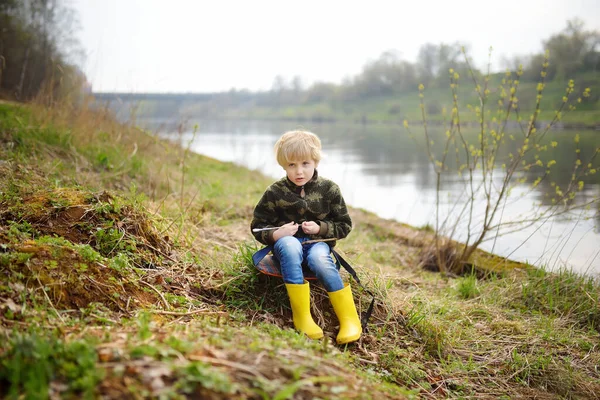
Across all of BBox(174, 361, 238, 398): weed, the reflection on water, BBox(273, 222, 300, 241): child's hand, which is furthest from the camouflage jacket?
BBox(174, 361, 238, 398): weed

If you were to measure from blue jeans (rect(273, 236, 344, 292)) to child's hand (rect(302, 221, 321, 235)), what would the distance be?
91 mm

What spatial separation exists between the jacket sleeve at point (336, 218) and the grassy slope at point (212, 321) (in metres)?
0.41

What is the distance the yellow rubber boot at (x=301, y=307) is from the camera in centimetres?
258

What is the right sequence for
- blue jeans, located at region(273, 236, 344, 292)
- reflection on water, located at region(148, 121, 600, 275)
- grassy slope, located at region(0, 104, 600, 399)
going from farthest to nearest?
reflection on water, located at region(148, 121, 600, 275) < blue jeans, located at region(273, 236, 344, 292) < grassy slope, located at region(0, 104, 600, 399)

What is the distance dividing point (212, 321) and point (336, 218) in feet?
3.79

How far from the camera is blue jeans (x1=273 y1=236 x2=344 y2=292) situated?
2.71 metres

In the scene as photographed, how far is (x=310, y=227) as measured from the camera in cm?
291

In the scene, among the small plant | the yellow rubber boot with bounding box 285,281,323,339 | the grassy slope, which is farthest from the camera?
the small plant

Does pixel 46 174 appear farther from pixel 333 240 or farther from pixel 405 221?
pixel 405 221

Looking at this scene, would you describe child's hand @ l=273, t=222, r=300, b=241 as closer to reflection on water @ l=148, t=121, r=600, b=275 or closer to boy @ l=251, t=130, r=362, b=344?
boy @ l=251, t=130, r=362, b=344

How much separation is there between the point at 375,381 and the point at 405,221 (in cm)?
530

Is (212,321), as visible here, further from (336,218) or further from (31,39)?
(31,39)

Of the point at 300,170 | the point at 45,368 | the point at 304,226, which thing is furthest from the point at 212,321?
the point at 300,170

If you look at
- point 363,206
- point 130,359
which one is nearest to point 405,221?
point 363,206
